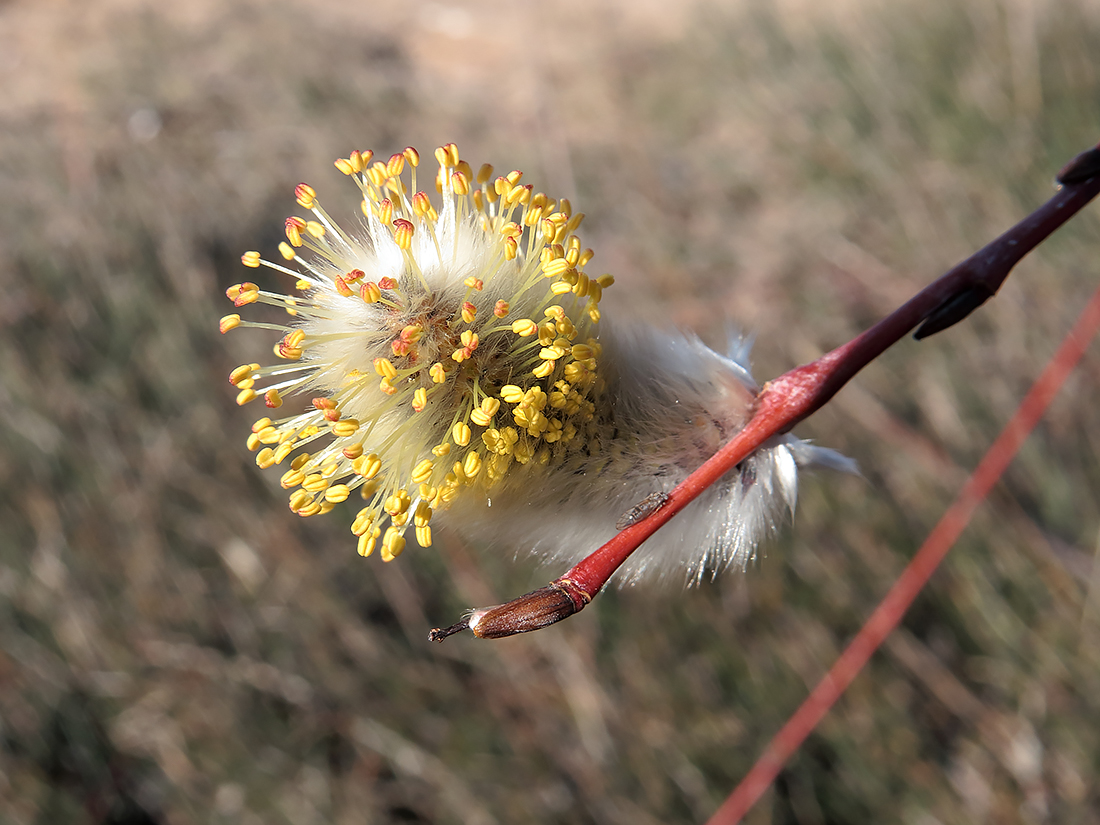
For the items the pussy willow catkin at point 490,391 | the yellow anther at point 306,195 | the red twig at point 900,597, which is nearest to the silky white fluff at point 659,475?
the pussy willow catkin at point 490,391

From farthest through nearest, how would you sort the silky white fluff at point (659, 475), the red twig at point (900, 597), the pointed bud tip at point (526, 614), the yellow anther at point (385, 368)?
1. the red twig at point (900, 597)
2. the silky white fluff at point (659, 475)
3. the yellow anther at point (385, 368)
4. the pointed bud tip at point (526, 614)

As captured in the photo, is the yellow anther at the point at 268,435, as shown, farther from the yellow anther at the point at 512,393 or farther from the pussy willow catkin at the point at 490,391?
the yellow anther at the point at 512,393

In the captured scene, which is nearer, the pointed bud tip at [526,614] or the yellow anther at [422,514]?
the pointed bud tip at [526,614]

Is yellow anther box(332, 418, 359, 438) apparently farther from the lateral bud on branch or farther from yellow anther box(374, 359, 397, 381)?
the lateral bud on branch

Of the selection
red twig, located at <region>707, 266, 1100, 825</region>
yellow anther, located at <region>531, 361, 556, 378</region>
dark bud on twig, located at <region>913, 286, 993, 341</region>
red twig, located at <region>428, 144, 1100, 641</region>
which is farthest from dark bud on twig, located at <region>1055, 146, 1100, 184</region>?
red twig, located at <region>707, 266, 1100, 825</region>

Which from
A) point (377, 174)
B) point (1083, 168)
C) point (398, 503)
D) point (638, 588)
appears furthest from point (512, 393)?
point (638, 588)

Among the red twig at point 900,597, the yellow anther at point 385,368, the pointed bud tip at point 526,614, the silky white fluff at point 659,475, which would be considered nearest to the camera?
the pointed bud tip at point 526,614

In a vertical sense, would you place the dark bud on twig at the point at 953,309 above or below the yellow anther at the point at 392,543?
below

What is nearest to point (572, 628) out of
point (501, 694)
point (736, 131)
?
point (501, 694)
